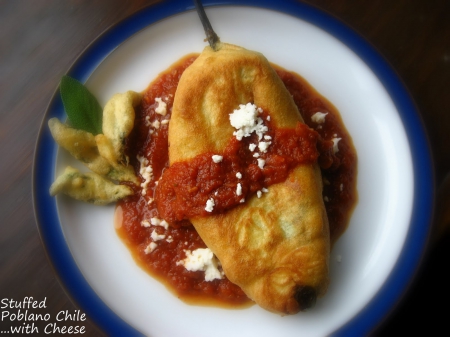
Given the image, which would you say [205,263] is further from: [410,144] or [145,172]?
[410,144]

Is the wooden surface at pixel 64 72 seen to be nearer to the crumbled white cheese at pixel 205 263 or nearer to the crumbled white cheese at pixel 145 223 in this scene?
the crumbled white cheese at pixel 145 223

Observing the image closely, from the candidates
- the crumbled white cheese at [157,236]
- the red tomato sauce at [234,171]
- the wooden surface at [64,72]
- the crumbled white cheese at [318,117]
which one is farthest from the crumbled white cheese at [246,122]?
the wooden surface at [64,72]

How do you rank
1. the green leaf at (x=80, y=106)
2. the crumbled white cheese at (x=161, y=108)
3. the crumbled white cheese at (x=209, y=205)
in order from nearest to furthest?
1. the crumbled white cheese at (x=209, y=205)
2. the green leaf at (x=80, y=106)
3. the crumbled white cheese at (x=161, y=108)

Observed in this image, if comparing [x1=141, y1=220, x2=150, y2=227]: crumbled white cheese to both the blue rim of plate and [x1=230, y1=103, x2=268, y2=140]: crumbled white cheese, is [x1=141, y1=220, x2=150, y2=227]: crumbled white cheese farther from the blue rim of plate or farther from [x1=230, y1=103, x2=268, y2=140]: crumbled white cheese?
[x1=230, y1=103, x2=268, y2=140]: crumbled white cheese

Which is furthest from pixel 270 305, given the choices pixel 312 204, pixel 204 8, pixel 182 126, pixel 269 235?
pixel 204 8

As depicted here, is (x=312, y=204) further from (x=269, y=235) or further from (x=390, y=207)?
(x=390, y=207)

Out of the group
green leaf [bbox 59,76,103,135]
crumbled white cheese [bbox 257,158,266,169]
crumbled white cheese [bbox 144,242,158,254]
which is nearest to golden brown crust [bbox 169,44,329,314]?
crumbled white cheese [bbox 257,158,266,169]

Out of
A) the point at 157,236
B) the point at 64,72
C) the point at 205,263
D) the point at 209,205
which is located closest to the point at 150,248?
the point at 157,236
